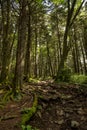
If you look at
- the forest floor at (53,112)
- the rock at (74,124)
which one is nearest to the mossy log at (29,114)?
the forest floor at (53,112)

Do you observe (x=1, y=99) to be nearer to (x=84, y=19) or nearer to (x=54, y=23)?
(x=84, y=19)

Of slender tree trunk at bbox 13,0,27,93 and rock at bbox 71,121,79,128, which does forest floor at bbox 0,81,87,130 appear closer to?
rock at bbox 71,121,79,128

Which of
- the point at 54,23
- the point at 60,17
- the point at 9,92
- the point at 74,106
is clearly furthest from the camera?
the point at 54,23

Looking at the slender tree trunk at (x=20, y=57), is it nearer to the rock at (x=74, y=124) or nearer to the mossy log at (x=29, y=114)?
the mossy log at (x=29, y=114)

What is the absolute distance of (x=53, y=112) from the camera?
774cm

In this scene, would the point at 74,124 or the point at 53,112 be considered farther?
the point at 53,112

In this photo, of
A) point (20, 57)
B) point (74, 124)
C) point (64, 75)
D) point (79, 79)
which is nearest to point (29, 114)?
point (74, 124)

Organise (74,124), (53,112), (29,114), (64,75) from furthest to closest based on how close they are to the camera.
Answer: (64,75) < (53,112) < (29,114) < (74,124)

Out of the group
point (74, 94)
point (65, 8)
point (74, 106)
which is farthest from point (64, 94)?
point (65, 8)

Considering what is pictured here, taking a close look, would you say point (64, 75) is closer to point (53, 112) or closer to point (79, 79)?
point (79, 79)

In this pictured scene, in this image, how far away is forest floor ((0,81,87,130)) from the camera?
22.0ft

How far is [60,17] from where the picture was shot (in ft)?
74.2

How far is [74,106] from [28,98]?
6.39 feet

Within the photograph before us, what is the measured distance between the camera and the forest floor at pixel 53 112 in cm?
669
